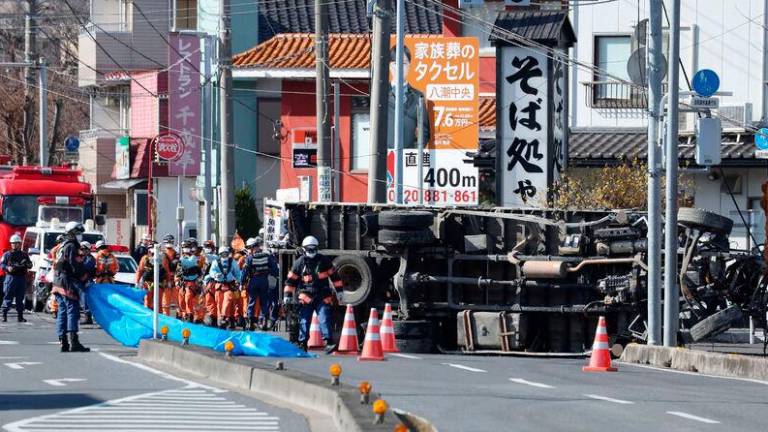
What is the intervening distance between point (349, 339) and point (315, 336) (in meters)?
0.52

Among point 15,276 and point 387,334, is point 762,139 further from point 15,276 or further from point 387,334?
point 15,276

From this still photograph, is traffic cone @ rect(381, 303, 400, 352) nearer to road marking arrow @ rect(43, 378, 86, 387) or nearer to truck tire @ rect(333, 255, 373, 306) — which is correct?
truck tire @ rect(333, 255, 373, 306)

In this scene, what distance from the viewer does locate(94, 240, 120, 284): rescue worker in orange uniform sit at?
101ft

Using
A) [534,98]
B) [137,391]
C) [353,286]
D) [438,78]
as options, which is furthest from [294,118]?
[137,391]

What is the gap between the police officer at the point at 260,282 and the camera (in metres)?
31.2

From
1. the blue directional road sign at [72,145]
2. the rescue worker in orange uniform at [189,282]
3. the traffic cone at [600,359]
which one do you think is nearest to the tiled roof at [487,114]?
the rescue worker in orange uniform at [189,282]

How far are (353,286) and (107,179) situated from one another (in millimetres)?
37462

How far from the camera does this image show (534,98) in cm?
2931

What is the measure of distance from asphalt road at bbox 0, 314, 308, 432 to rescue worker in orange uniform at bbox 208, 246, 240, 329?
28.1 ft

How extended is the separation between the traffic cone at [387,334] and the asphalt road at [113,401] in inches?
169

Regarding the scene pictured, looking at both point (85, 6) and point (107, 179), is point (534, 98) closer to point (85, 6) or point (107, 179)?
point (107, 179)

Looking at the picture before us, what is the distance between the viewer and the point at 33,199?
43312 millimetres

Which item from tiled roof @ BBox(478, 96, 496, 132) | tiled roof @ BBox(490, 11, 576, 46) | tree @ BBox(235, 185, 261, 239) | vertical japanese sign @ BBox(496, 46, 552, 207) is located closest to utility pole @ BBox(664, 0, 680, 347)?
vertical japanese sign @ BBox(496, 46, 552, 207)

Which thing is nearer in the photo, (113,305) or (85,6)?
(113,305)
